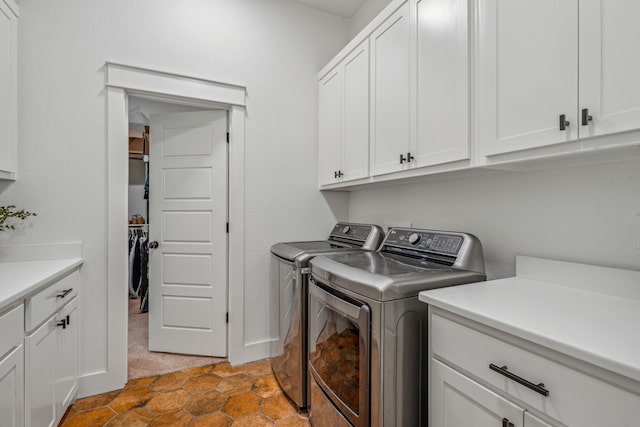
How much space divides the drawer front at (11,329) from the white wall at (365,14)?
291 cm

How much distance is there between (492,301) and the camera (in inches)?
41.8

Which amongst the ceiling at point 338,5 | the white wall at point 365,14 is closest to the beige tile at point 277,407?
the white wall at point 365,14

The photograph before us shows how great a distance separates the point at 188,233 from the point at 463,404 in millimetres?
2265

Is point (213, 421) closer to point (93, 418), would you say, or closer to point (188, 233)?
point (93, 418)

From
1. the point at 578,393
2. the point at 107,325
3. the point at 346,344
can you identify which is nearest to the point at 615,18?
the point at 578,393

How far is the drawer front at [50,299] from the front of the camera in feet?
4.31

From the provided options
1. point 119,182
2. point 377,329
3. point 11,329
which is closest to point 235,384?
point 11,329

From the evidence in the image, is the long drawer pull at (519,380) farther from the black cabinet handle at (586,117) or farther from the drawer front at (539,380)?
the black cabinet handle at (586,117)

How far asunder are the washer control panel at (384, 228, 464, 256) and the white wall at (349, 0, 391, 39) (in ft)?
6.05

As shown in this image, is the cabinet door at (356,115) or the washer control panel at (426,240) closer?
the washer control panel at (426,240)

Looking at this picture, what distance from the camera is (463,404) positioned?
1005mm

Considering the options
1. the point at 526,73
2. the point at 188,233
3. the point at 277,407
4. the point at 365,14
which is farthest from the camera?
the point at 365,14

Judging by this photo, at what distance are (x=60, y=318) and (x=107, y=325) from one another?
469 mm

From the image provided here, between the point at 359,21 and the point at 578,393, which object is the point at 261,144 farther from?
the point at 578,393
